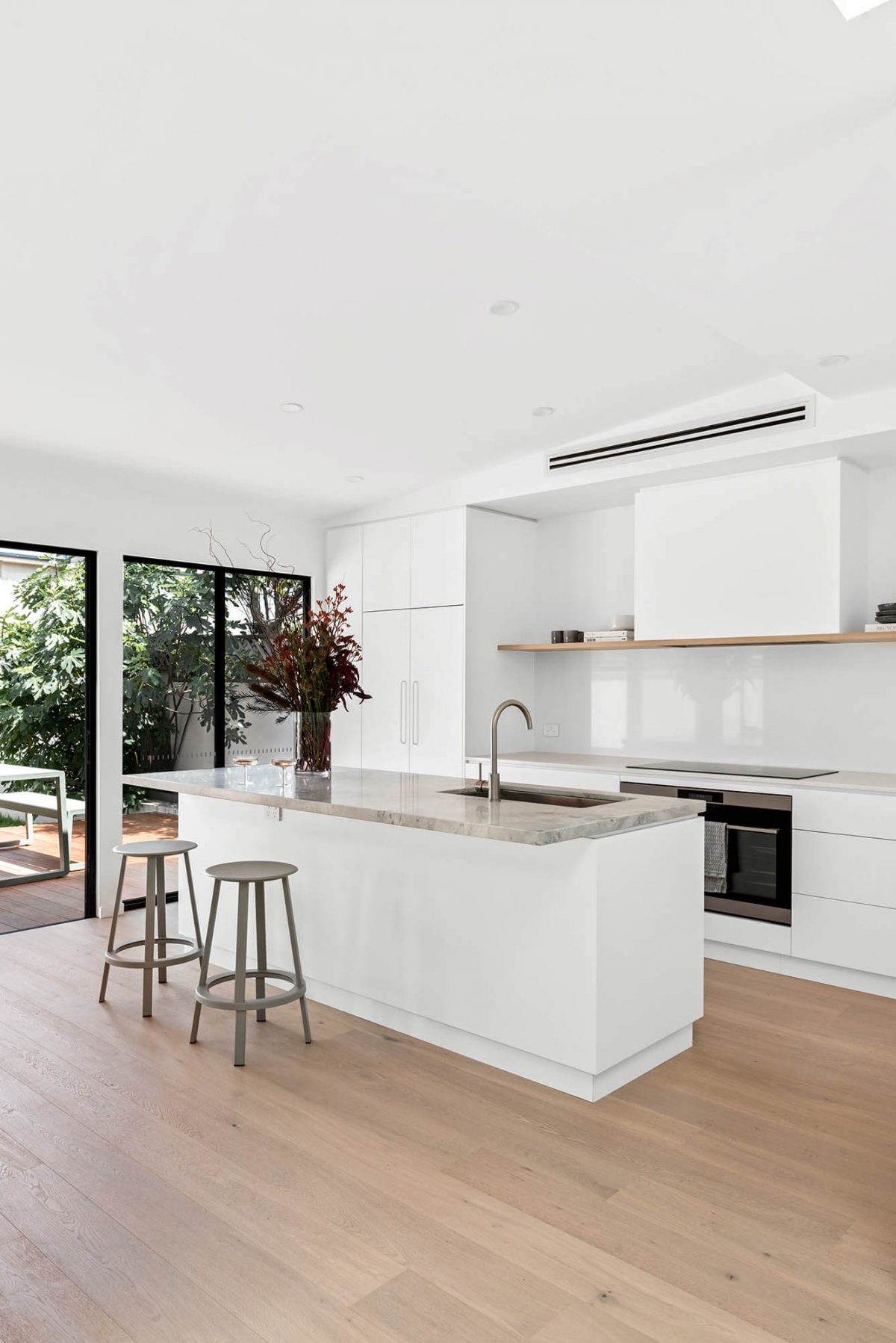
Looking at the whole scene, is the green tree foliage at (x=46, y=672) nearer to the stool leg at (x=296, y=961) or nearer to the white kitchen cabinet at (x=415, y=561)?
the white kitchen cabinet at (x=415, y=561)

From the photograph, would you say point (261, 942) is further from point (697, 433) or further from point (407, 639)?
point (697, 433)

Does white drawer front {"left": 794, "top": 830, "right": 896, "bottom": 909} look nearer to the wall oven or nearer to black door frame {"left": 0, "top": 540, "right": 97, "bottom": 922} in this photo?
the wall oven

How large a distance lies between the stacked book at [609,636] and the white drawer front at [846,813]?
1412 millimetres

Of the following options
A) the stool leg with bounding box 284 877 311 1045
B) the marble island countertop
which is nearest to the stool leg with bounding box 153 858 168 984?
the marble island countertop

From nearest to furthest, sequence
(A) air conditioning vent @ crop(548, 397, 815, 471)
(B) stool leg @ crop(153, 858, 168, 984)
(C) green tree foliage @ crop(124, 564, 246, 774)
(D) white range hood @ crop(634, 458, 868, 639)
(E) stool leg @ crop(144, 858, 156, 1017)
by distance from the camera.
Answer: (E) stool leg @ crop(144, 858, 156, 1017) → (B) stool leg @ crop(153, 858, 168, 984) → (A) air conditioning vent @ crop(548, 397, 815, 471) → (D) white range hood @ crop(634, 458, 868, 639) → (C) green tree foliage @ crop(124, 564, 246, 774)

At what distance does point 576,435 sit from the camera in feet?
16.1

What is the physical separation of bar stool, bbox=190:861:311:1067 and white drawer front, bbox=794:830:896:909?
2249 millimetres

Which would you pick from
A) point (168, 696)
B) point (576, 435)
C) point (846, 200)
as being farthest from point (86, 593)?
point (846, 200)

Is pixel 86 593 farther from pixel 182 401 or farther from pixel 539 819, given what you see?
pixel 539 819

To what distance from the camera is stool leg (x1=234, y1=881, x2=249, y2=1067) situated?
10.1 feet

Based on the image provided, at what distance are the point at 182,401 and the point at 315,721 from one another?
164 cm

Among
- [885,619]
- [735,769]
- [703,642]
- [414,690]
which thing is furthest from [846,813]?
[414,690]

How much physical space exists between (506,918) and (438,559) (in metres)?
3.03

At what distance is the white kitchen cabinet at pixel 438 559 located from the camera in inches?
217
